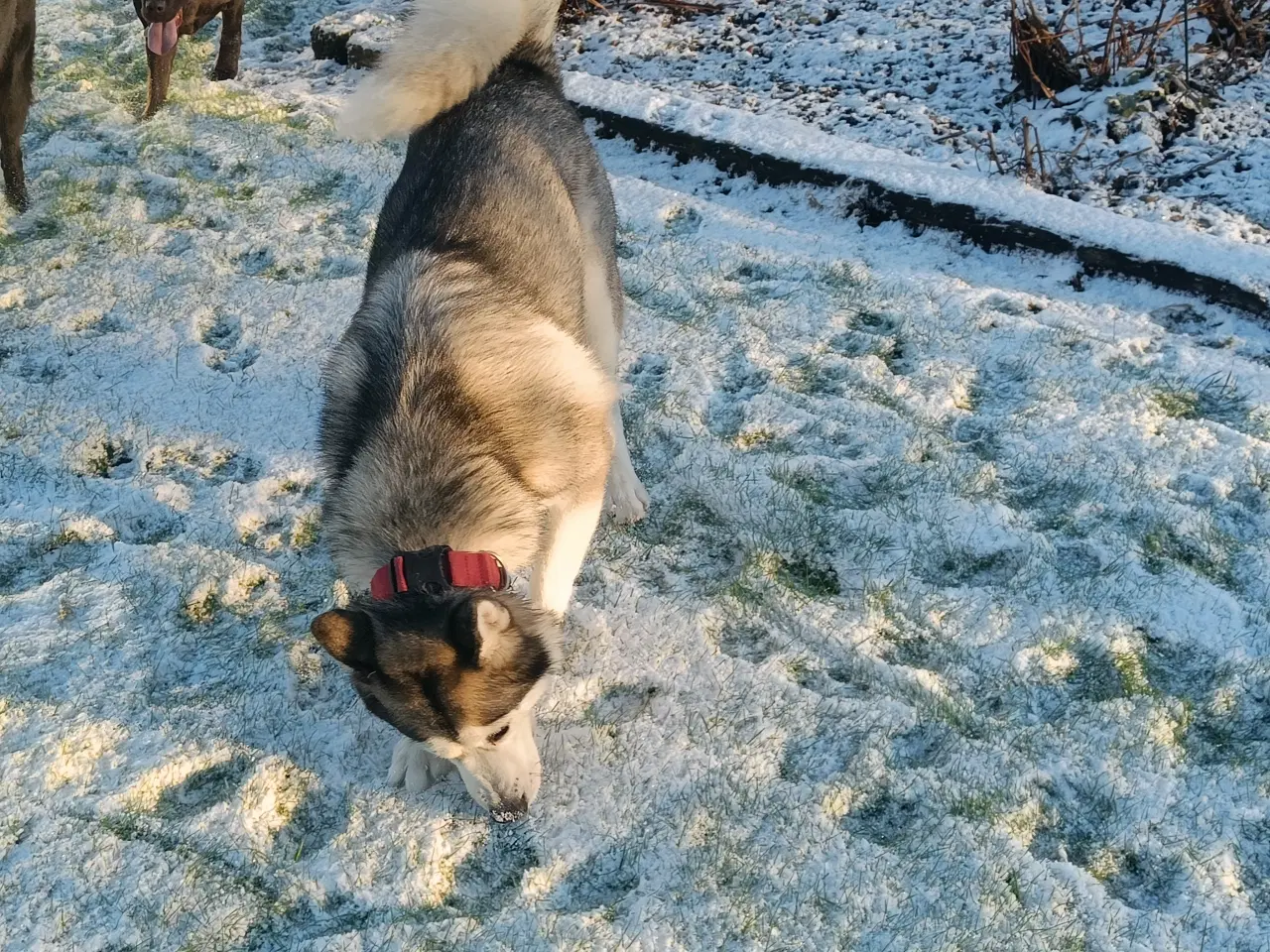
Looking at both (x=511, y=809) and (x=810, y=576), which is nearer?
(x=511, y=809)

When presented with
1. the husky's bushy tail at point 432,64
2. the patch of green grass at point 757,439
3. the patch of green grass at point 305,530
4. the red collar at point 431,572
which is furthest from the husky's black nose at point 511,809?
the husky's bushy tail at point 432,64

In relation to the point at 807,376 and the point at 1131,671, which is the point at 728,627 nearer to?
the point at 1131,671

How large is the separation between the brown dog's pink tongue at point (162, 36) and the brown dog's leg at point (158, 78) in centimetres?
3

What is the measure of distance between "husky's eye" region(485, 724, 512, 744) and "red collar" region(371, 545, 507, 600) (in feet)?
1.05

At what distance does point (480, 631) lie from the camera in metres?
1.93

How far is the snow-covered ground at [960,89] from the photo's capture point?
14.5 feet

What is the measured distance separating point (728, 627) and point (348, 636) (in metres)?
1.23

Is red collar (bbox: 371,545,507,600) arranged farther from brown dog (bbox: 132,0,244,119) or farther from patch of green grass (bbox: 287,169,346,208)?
brown dog (bbox: 132,0,244,119)

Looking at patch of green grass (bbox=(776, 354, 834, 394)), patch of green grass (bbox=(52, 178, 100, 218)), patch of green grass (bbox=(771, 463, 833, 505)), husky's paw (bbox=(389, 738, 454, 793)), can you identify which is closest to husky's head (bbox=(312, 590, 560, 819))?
husky's paw (bbox=(389, 738, 454, 793))

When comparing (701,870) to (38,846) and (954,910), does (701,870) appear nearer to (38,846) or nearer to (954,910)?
(954,910)

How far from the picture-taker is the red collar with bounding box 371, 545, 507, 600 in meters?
2.09

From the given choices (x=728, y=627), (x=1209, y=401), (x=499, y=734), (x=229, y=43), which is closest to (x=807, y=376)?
(x=728, y=627)

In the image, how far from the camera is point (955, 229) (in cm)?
423

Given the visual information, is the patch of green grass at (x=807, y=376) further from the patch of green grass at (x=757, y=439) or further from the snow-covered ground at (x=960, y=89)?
the snow-covered ground at (x=960, y=89)
